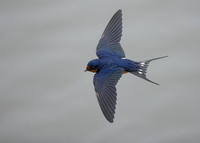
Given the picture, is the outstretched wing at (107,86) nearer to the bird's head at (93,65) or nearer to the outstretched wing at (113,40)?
the bird's head at (93,65)

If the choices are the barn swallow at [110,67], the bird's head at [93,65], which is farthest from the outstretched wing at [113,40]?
the bird's head at [93,65]

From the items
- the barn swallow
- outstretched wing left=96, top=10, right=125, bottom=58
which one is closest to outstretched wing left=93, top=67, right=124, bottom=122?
the barn swallow

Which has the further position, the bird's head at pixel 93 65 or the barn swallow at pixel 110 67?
the bird's head at pixel 93 65

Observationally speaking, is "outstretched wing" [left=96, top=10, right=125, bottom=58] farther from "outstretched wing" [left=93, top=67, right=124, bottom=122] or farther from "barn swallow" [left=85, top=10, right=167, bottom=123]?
"outstretched wing" [left=93, top=67, right=124, bottom=122]

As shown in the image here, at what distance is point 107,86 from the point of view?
1809mm

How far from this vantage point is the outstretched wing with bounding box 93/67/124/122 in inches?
68.0

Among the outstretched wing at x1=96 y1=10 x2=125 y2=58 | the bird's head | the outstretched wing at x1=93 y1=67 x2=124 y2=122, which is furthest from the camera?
the outstretched wing at x1=96 y1=10 x2=125 y2=58

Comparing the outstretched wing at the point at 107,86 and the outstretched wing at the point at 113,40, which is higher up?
the outstretched wing at the point at 113,40

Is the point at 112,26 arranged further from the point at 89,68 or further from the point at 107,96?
the point at 107,96

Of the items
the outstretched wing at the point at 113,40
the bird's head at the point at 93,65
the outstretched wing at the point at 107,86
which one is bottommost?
the outstretched wing at the point at 107,86

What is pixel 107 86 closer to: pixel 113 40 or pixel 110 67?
pixel 110 67

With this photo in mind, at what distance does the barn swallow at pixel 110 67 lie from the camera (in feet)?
5.75

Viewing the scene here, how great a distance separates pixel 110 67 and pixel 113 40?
0.25m

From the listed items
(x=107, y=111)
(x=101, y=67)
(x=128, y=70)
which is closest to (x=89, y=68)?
(x=101, y=67)
